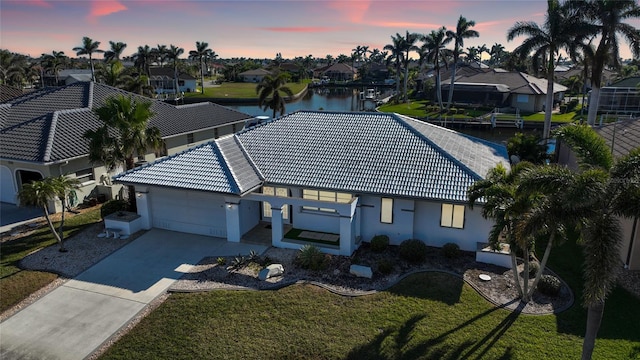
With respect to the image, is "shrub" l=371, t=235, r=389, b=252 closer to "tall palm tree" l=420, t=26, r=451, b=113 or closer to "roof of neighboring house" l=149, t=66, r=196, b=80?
"tall palm tree" l=420, t=26, r=451, b=113

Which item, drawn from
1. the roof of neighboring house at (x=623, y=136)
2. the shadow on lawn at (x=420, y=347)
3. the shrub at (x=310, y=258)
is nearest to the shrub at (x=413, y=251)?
the shrub at (x=310, y=258)

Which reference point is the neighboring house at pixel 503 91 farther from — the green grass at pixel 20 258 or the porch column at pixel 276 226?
the green grass at pixel 20 258

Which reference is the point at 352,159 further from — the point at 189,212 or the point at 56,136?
the point at 56,136

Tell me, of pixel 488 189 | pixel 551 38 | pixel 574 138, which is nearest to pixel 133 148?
pixel 488 189

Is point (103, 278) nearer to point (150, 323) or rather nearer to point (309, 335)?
point (150, 323)

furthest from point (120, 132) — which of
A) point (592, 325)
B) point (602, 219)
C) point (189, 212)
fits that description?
point (592, 325)
